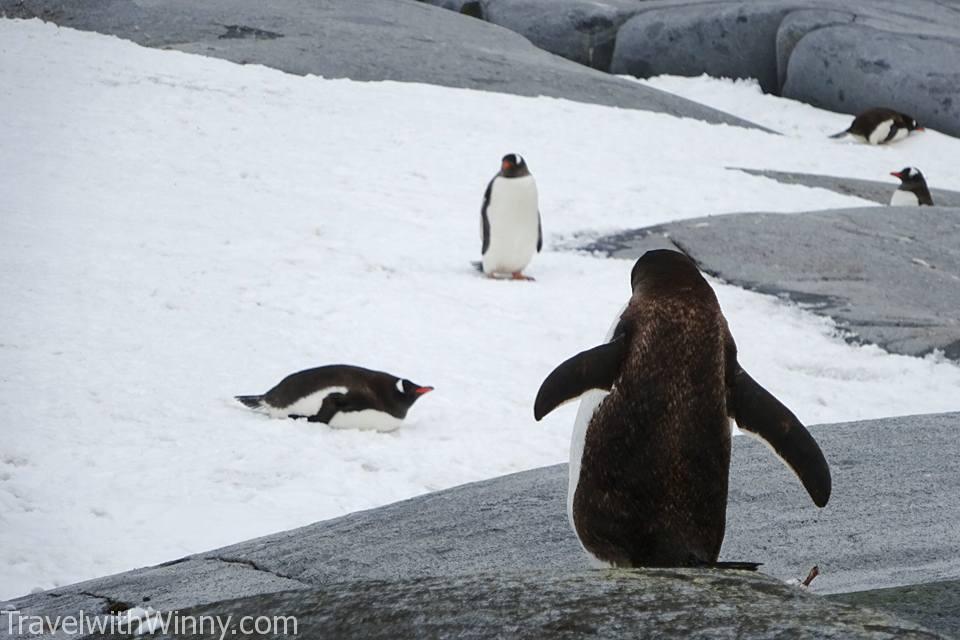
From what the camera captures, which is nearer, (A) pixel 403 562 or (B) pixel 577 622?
(B) pixel 577 622

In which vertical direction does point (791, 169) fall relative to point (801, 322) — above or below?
above

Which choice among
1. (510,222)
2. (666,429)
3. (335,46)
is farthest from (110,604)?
(335,46)

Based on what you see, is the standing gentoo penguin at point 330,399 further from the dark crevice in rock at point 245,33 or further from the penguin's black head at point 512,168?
the dark crevice in rock at point 245,33

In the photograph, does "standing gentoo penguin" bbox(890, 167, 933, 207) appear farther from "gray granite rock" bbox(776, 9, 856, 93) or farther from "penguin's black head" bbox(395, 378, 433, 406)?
"penguin's black head" bbox(395, 378, 433, 406)

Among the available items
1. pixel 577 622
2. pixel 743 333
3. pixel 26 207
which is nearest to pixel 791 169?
pixel 743 333

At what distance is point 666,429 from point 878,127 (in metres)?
13.5

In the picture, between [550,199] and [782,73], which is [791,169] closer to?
[550,199]

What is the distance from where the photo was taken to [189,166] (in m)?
9.66

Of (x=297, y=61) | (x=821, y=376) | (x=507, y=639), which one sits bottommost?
(x=821, y=376)

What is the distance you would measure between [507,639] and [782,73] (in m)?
17.8

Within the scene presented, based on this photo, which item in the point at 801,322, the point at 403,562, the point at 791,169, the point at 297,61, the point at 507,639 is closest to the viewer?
the point at 507,639

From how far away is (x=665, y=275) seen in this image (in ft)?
8.92

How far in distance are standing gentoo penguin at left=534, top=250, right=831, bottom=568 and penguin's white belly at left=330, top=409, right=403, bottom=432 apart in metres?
2.69

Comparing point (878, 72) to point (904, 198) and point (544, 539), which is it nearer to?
point (904, 198)
